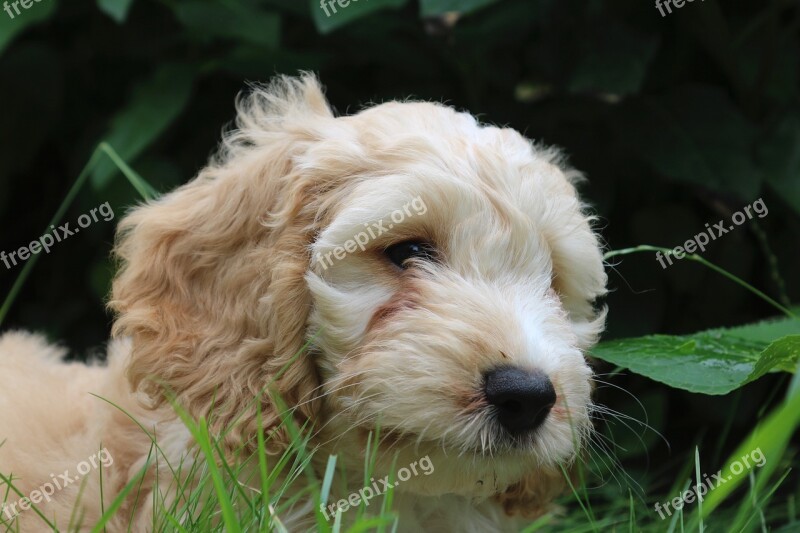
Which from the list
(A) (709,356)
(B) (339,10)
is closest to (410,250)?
(A) (709,356)

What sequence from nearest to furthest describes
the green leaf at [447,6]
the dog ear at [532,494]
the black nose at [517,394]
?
the black nose at [517,394] < the dog ear at [532,494] < the green leaf at [447,6]

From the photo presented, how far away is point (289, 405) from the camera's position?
2.84 meters

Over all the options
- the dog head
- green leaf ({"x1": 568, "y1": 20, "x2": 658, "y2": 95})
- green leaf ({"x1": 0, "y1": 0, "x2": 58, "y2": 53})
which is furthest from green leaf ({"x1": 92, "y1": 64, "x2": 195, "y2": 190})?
green leaf ({"x1": 568, "y1": 20, "x2": 658, "y2": 95})

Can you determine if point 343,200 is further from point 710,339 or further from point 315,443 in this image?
point 710,339

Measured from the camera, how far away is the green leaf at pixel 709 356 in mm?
2854

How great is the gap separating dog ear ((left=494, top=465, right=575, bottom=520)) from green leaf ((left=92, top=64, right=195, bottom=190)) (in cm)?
250

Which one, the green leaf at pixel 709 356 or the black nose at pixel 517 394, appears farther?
the green leaf at pixel 709 356

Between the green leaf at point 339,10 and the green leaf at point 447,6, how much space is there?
18 cm

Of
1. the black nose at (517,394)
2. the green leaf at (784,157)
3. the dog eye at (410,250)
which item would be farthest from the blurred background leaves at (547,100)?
the black nose at (517,394)

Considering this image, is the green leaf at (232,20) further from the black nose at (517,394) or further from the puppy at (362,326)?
the black nose at (517,394)

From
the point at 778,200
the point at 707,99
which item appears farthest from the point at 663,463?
the point at 707,99

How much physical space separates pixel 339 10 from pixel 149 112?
1194 mm

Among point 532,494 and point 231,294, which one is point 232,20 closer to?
point 231,294

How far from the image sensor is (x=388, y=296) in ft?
9.15
